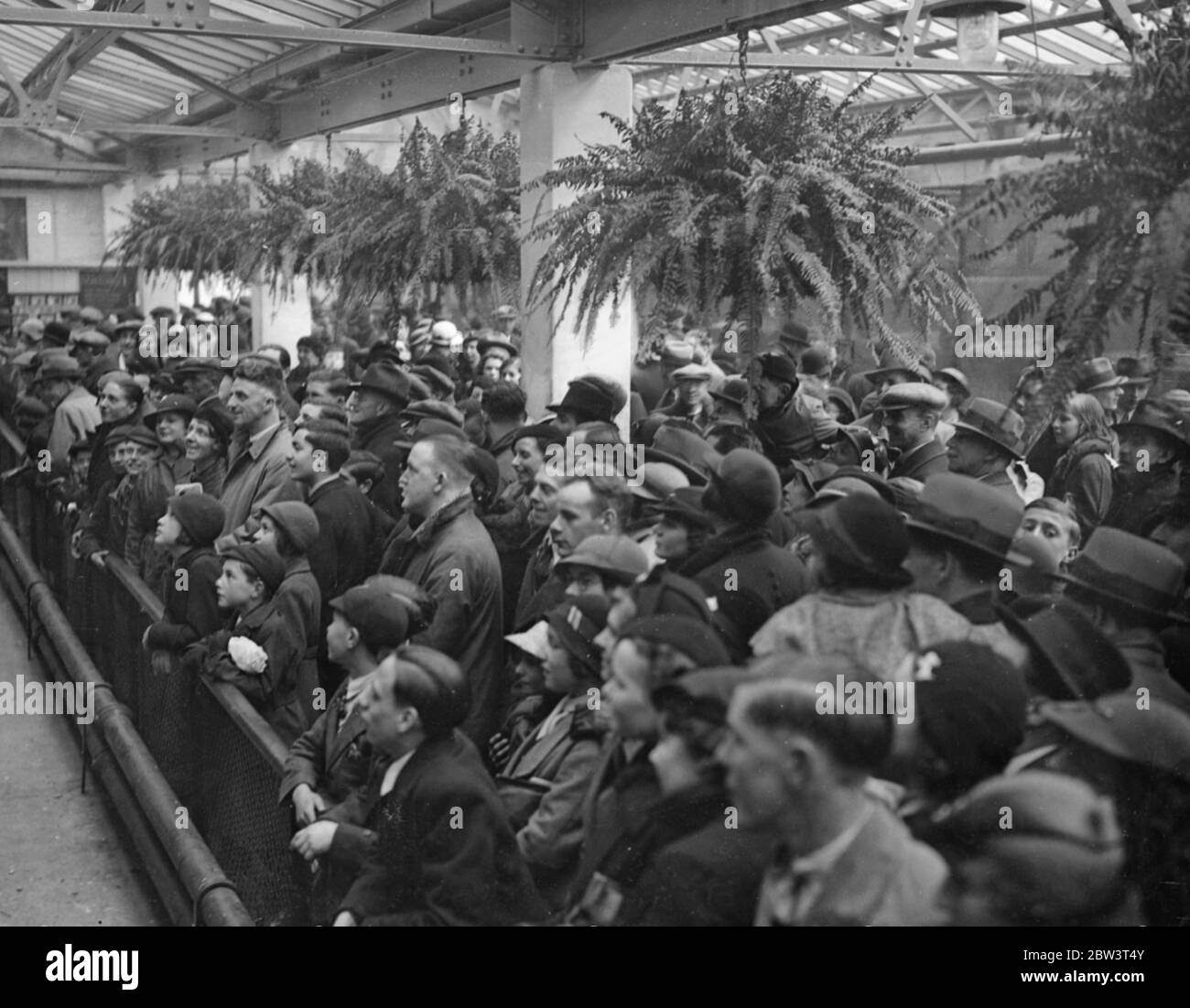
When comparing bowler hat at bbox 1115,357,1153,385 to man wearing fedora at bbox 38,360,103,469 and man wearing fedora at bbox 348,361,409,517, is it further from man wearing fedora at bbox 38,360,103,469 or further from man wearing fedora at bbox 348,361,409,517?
man wearing fedora at bbox 38,360,103,469

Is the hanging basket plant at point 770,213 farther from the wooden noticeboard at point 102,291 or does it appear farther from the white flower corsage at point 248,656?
the wooden noticeboard at point 102,291

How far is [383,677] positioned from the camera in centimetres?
297

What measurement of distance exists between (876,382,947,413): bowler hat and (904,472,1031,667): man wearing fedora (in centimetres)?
194

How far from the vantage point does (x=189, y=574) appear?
15.6ft

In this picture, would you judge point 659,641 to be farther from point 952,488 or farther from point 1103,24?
point 1103,24

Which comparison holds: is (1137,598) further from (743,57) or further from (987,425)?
(743,57)

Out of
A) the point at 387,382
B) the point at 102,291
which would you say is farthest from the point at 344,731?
the point at 102,291

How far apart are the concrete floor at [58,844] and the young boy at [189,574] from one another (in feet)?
2.99

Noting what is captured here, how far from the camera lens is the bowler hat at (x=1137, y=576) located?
279 centimetres

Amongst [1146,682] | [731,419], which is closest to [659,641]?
[1146,682]

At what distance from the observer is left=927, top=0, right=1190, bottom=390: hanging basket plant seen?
232cm

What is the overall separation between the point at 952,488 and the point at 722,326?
54.6 inches

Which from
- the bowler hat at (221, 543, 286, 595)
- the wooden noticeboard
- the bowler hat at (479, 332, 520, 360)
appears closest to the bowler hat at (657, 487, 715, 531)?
the bowler hat at (221, 543, 286, 595)

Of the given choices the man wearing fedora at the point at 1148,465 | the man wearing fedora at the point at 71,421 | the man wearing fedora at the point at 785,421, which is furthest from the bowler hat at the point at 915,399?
the man wearing fedora at the point at 71,421
